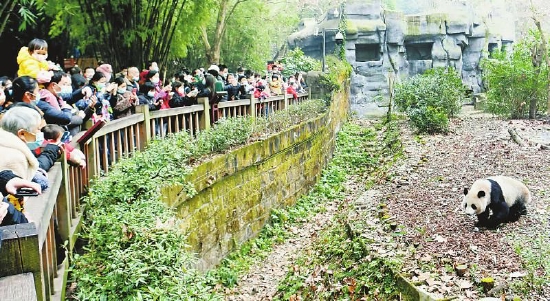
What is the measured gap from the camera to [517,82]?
64.7 feet

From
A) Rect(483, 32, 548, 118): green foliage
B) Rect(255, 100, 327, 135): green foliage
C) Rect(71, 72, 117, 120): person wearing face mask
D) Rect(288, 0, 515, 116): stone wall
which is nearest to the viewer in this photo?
Rect(71, 72, 117, 120): person wearing face mask

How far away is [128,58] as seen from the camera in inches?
481

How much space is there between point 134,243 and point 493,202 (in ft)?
14.0

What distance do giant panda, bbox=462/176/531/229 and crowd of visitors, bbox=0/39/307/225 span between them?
4.40m

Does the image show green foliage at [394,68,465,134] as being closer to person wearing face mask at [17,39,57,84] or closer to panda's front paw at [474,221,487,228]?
panda's front paw at [474,221,487,228]

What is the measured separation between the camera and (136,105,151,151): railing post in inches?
297

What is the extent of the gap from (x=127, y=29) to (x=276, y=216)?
485 cm

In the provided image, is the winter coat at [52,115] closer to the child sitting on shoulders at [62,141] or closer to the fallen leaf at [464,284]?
the child sitting on shoulders at [62,141]

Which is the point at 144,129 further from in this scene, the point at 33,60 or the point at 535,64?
the point at 535,64

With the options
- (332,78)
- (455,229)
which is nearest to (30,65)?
(455,229)

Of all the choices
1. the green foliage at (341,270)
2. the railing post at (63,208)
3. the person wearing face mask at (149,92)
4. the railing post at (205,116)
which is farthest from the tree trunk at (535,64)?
the railing post at (63,208)

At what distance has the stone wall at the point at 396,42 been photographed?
32.9 meters

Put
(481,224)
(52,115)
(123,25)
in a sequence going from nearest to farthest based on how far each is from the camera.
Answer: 1. (52,115)
2. (481,224)
3. (123,25)

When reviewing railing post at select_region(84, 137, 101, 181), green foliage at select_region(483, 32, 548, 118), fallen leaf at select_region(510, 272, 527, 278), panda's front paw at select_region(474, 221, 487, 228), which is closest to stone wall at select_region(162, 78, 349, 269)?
railing post at select_region(84, 137, 101, 181)
